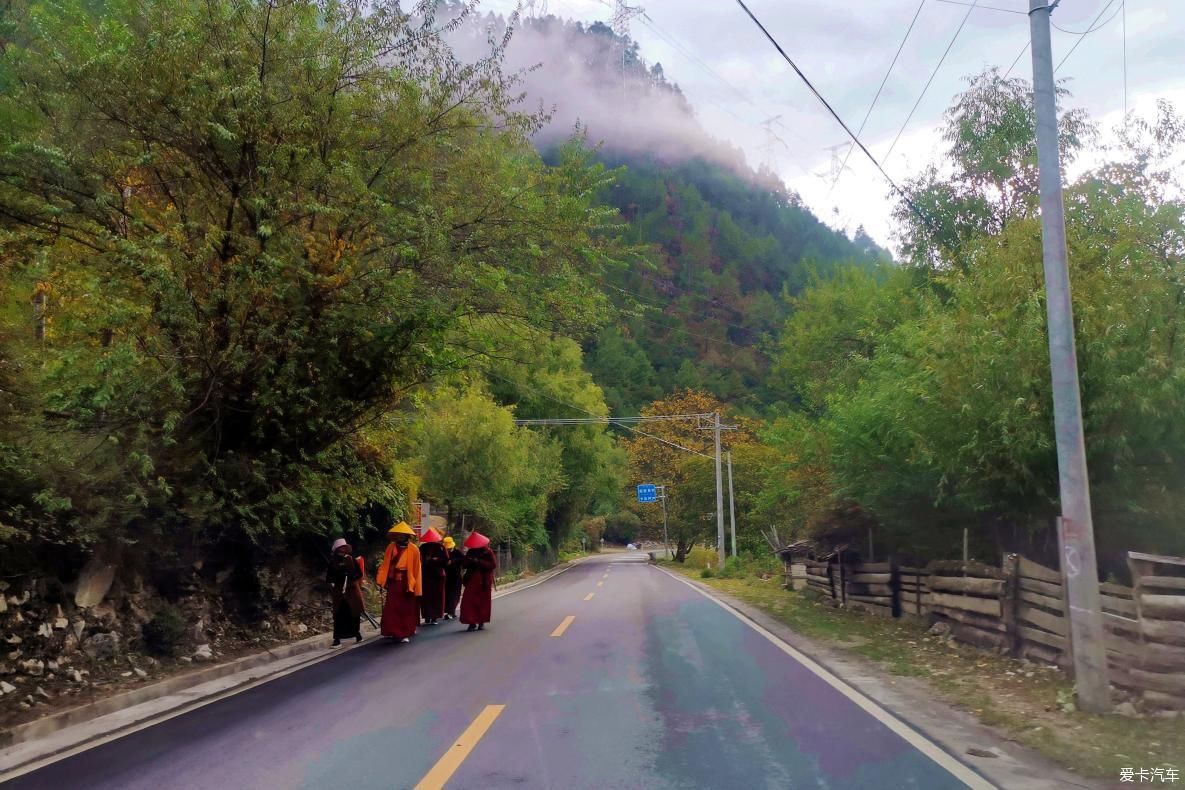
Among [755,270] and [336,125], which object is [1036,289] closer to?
[336,125]

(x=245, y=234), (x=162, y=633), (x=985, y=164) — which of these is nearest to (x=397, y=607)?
(x=162, y=633)

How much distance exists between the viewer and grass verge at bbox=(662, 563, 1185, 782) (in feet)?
19.5

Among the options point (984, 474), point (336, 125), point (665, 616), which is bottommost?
point (665, 616)

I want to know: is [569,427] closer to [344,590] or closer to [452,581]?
[452,581]

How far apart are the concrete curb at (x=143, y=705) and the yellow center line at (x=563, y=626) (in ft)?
11.1

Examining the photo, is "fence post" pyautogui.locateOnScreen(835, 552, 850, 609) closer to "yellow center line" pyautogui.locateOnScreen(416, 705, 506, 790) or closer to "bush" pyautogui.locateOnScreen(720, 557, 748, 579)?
"yellow center line" pyautogui.locateOnScreen(416, 705, 506, 790)

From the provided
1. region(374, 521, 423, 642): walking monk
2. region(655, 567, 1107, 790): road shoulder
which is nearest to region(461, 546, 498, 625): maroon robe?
region(374, 521, 423, 642): walking monk

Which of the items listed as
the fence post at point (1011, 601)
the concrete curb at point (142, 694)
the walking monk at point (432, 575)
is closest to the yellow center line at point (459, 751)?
the concrete curb at point (142, 694)

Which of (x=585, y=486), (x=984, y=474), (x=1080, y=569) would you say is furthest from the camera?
(x=585, y=486)

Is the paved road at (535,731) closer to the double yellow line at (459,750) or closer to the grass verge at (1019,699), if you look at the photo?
the double yellow line at (459,750)

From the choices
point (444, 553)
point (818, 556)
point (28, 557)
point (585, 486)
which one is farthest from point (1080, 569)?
point (585, 486)

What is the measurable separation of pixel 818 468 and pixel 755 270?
290ft

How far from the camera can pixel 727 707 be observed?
25.3 ft

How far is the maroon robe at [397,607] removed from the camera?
13.1 m
